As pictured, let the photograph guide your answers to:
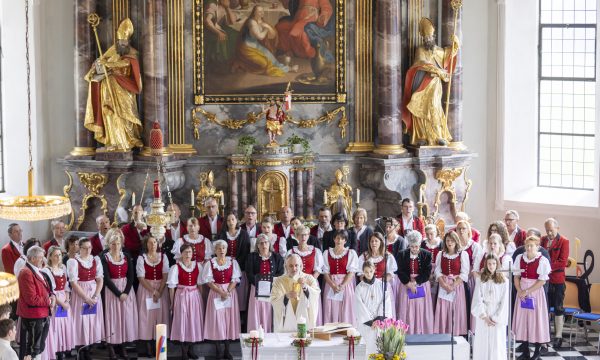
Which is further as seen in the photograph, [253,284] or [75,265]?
[253,284]

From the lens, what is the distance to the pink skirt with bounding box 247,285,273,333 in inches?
719

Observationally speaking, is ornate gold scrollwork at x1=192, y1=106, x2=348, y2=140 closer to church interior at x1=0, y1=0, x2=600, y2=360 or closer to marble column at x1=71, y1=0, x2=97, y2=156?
church interior at x1=0, y1=0, x2=600, y2=360

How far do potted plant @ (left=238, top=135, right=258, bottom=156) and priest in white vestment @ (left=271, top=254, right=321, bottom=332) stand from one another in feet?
17.2

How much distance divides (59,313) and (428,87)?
26.6 ft

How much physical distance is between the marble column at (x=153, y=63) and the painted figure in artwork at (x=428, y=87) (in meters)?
4.47

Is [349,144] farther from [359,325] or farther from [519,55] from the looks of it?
[359,325]

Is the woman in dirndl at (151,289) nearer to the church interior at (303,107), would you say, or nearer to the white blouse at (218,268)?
the white blouse at (218,268)

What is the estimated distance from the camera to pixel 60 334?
17.6m

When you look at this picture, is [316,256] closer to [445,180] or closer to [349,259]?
[349,259]

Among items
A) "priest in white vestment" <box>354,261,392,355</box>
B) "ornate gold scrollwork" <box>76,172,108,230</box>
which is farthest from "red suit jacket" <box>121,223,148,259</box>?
"priest in white vestment" <box>354,261,392,355</box>

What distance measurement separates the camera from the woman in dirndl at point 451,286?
1805cm

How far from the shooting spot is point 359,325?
17.2 m

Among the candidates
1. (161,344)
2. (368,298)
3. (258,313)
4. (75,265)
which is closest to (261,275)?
(258,313)

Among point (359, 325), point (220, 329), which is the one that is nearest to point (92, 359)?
point (220, 329)
